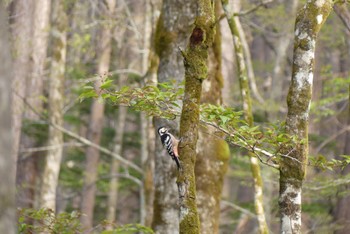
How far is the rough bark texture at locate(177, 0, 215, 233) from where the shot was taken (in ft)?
17.0

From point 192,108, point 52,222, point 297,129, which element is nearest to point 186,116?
point 192,108

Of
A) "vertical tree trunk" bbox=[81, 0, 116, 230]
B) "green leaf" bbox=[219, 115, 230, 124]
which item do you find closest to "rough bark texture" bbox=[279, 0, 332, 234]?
"green leaf" bbox=[219, 115, 230, 124]

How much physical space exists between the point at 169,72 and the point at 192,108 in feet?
11.6

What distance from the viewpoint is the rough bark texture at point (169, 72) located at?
28.2ft

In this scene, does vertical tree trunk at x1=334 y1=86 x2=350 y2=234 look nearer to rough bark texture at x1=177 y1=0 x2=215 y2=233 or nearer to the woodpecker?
the woodpecker

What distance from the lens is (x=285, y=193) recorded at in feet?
19.3

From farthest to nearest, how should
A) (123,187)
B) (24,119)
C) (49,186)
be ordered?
(123,187)
(24,119)
(49,186)

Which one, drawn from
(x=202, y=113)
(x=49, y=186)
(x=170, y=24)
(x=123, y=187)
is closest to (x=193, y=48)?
(x=202, y=113)

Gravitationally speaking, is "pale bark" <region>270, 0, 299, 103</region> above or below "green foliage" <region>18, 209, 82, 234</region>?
above

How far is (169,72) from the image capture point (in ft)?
28.9

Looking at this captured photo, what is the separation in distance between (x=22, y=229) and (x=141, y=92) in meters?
1.95

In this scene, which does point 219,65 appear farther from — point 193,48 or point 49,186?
point 49,186

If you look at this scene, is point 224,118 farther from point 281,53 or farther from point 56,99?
point 281,53

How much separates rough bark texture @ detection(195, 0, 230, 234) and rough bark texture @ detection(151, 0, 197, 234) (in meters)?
0.34
